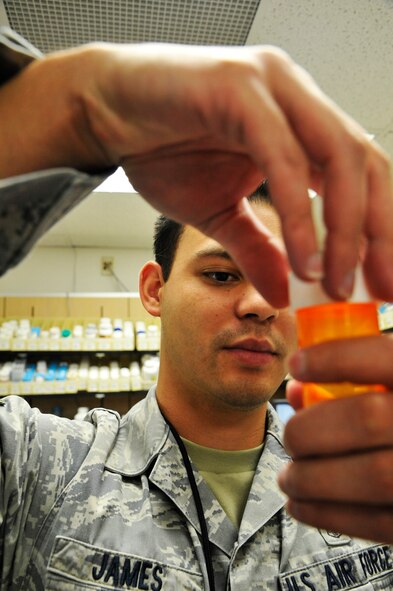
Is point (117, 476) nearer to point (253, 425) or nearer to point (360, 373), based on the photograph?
point (253, 425)

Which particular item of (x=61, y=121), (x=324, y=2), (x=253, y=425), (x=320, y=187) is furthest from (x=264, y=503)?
(x=324, y=2)

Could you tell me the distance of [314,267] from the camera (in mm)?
371

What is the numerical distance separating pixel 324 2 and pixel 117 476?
2.01 m

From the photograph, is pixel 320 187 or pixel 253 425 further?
pixel 253 425

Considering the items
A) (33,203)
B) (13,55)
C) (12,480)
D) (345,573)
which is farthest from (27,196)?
(345,573)

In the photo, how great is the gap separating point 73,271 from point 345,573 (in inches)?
169

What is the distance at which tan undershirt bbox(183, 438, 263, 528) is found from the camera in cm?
103

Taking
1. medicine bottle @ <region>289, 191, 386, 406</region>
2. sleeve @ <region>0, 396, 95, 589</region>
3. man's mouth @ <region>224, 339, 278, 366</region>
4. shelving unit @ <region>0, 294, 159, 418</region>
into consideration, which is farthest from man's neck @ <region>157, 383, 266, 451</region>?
shelving unit @ <region>0, 294, 159, 418</region>

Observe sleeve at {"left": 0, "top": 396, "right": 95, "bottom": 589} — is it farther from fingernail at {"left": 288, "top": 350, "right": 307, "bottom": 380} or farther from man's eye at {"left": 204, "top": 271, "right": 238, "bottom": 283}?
fingernail at {"left": 288, "top": 350, "right": 307, "bottom": 380}

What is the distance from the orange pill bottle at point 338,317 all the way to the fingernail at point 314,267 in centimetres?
3

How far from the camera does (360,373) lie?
378mm

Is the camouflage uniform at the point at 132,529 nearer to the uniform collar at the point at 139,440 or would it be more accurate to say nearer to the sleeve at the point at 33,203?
the uniform collar at the point at 139,440

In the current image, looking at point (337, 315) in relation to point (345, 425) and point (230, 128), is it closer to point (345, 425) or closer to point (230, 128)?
point (345, 425)

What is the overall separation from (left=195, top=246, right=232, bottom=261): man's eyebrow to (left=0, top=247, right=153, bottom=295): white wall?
3.62m
